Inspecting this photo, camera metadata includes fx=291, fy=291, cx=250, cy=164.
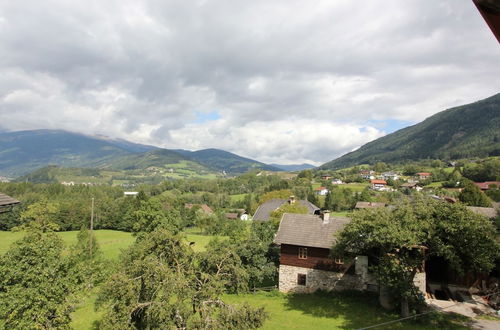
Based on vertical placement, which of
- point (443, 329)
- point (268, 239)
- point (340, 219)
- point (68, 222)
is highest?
point (340, 219)

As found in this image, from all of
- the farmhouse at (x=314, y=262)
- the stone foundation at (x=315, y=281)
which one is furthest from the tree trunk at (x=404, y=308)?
the stone foundation at (x=315, y=281)

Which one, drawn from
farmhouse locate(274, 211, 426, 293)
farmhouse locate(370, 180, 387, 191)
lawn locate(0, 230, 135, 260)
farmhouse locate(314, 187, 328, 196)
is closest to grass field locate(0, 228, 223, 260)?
lawn locate(0, 230, 135, 260)

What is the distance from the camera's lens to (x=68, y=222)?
3866 inches

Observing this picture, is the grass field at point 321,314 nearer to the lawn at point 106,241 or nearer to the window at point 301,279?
the window at point 301,279

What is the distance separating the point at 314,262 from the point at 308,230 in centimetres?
383

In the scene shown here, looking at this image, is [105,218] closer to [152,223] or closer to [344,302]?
[152,223]

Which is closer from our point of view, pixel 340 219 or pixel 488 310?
pixel 488 310

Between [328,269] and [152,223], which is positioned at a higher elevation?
[152,223]

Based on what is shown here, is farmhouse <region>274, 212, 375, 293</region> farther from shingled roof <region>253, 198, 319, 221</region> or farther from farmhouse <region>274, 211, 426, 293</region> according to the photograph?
shingled roof <region>253, 198, 319, 221</region>

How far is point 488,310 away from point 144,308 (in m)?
29.7

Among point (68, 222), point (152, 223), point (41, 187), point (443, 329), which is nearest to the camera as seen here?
point (443, 329)

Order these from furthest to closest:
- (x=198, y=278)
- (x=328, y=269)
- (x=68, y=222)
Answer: (x=68, y=222) → (x=328, y=269) → (x=198, y=278)

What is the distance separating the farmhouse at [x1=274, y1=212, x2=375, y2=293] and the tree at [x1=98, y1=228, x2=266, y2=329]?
19765 mm

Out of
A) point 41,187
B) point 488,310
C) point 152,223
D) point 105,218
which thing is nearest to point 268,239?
point 152,223
